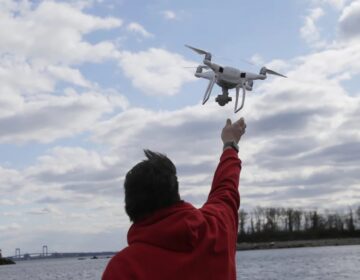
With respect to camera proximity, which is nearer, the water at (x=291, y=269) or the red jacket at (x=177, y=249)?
the red jacket at (x=177, y=249)

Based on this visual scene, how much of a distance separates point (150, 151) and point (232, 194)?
0.67 m

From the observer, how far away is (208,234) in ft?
11.3

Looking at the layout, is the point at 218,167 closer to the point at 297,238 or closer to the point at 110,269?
the point at 110,269

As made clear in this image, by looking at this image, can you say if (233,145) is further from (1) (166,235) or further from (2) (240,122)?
(1) (166,235)

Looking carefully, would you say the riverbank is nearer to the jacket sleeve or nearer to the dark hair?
the jacket sleeve

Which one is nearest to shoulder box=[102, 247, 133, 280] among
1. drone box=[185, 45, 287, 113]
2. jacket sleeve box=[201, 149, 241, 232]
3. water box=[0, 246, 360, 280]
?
jacket sleeve box=[201, 149, 241, 232]

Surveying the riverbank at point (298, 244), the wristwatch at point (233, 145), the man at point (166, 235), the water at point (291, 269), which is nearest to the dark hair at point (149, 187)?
the man at point (166, 235)

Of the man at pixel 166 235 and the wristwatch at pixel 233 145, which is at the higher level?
the wristwatch at pixel 233 145

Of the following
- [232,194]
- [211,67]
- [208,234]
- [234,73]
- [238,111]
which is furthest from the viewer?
[211,67]

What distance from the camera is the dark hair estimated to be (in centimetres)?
341

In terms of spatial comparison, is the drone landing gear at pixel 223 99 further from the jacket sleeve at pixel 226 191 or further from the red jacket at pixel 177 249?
the red jacket at pixel 177 249

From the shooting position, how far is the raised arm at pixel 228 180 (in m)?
3.77

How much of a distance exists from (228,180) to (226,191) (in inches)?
3.3

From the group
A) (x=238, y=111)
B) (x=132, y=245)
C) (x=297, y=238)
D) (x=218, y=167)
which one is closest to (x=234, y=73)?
(x=238, y=111)
